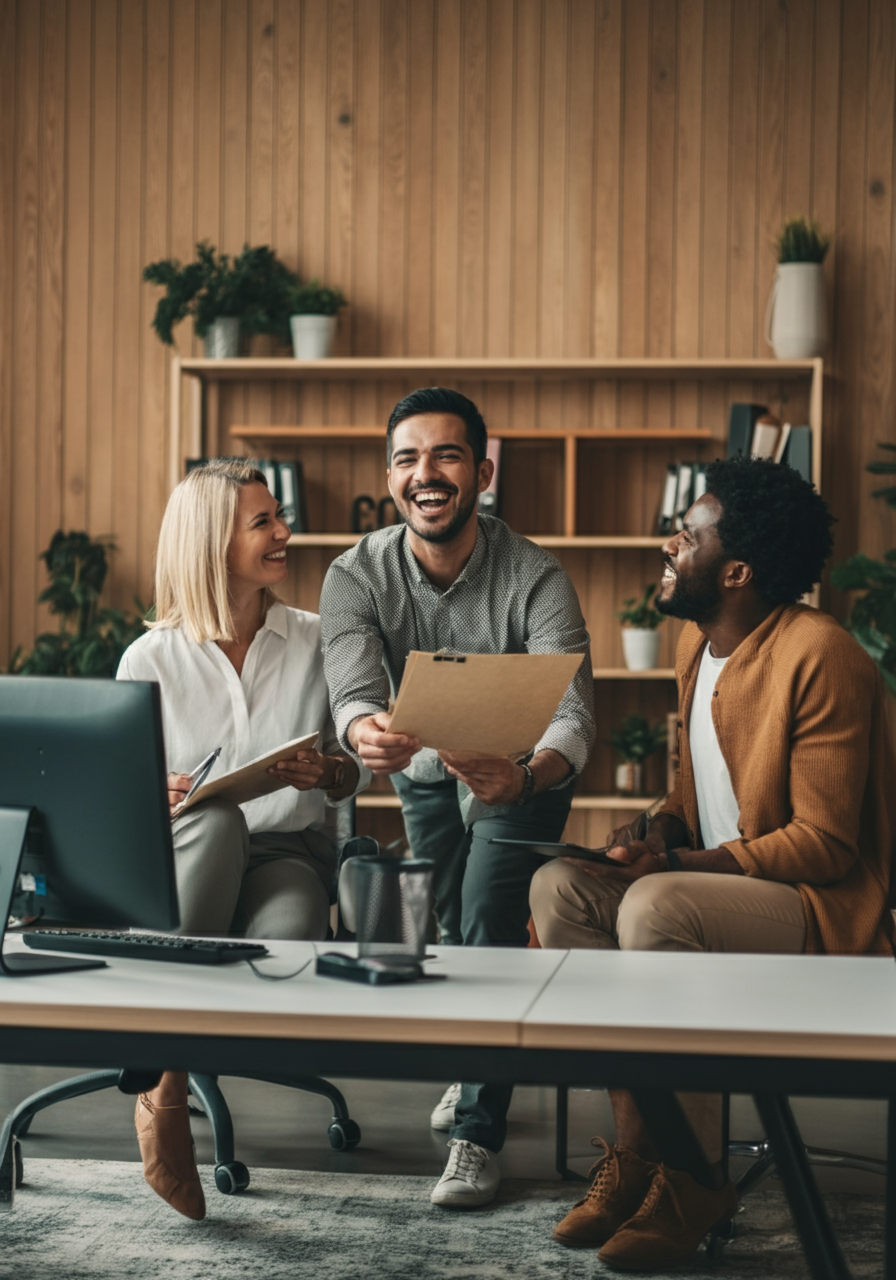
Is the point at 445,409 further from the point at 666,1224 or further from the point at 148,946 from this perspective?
the point at 666,1224

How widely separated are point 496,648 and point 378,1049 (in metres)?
1.39

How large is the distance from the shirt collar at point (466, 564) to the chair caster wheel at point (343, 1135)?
102cm

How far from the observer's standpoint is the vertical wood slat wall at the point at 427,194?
172 inches

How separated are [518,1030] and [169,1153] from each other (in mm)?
1132

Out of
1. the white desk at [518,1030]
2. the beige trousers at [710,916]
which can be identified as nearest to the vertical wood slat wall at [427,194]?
the beige trousers at [710,916]

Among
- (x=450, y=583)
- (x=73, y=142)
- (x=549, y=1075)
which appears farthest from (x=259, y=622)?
(x=73, y=142)

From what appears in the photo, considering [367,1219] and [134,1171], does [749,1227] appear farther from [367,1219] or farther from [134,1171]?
[134,1171]

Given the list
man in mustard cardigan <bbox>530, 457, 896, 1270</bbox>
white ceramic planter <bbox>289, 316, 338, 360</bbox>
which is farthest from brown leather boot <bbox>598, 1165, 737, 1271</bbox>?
white ceramic planter <bbox>289, 316, 338, 360</bbox>

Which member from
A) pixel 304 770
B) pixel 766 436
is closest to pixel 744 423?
pixel 766 436

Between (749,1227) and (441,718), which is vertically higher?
(441,718)

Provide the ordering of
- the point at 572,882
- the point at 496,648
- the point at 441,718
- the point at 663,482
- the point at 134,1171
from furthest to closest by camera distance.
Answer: the point at 663,482 → the point at 496,648 → the point at 134,1171 → the point at 572,882 → the point at 441,718

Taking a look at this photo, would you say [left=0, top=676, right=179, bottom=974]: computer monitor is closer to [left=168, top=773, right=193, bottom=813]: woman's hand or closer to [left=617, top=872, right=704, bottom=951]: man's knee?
[left=168, top=773, right=193, bottom=813]: woman's hand

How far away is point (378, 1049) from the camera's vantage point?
3.66 feet

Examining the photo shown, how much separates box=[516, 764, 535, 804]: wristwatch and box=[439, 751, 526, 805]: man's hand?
3 centimetres
